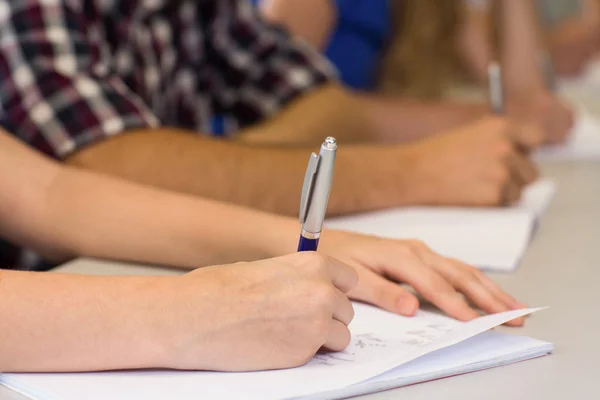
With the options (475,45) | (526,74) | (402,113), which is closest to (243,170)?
(402,113)

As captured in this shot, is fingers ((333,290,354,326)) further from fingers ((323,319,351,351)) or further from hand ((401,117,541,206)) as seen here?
hand ((401,117,541,206))

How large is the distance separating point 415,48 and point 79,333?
5.28 feet

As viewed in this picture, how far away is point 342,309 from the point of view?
20.0 inches

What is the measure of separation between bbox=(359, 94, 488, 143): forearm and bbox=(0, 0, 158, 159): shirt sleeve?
0.57m

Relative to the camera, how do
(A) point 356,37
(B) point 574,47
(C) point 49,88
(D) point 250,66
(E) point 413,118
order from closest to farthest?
(C) point 49,88, (D) point 250,66, (E) point 413,118, (A) point 356,37, (B) point 574,47

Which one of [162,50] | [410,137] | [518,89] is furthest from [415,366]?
[518,89]

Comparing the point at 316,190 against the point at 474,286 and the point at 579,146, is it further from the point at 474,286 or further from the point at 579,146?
the point at 579,146

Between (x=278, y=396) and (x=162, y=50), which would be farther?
(x=162, y=50)

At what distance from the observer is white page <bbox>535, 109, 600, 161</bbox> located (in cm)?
135

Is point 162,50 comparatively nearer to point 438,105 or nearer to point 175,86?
point 175,86

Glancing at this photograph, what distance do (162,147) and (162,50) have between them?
0.29 meters

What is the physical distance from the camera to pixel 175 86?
1197 mm

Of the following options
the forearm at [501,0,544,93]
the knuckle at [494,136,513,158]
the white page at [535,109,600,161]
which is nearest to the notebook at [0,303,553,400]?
the knuckle at [494,136,513,158]

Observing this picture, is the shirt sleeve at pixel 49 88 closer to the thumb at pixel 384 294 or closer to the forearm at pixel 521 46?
the thumb at pixel 384 294
